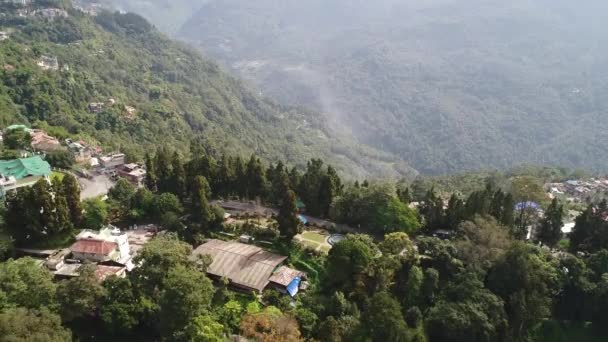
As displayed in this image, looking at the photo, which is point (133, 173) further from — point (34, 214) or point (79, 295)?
point (79, 295)

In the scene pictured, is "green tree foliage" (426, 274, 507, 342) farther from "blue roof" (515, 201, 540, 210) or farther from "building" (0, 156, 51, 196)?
"building" (0, 156, 51, 196)

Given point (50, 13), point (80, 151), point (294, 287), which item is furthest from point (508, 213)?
point (50, 13)

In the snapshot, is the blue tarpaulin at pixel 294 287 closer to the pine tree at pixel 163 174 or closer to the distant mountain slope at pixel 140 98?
the pine tree at pixel 163 174

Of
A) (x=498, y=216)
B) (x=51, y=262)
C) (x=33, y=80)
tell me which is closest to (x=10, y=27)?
(x=33, y=80)

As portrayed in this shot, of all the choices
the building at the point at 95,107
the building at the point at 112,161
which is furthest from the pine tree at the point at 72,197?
the building at the point at 95,107

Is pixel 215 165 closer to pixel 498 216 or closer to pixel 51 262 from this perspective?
pixel 51 262

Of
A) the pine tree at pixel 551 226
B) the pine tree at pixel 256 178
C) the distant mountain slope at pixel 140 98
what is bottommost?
the distant mountain slope at pixel 140 98
